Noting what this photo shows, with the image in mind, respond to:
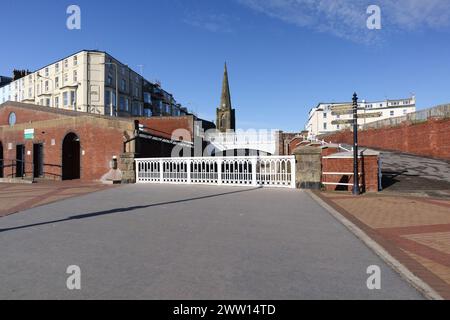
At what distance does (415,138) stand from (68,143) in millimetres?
26446

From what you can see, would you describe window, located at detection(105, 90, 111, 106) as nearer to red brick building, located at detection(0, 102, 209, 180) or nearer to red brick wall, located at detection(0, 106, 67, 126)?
red brick building, located at detection(0, 102, 209, 180)

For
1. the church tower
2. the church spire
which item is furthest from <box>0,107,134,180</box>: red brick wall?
the church spire

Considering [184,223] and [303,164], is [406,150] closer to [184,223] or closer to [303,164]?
[303,164]

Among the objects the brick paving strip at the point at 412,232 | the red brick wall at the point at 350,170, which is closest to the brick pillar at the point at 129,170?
the red brick wall at the point at 350,170

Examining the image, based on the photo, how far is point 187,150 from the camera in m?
29.4

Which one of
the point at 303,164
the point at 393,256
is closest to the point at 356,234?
the point at 393,256

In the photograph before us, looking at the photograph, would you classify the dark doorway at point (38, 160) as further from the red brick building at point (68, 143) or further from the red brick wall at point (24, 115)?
the red brick wall at point (24, 115)

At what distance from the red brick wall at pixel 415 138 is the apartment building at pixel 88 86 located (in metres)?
34.4

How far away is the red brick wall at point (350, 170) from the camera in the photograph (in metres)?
10.9

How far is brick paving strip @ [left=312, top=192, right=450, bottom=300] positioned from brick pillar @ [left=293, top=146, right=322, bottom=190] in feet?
7.67

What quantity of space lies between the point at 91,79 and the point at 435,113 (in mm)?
41158

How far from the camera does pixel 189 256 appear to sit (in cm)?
402

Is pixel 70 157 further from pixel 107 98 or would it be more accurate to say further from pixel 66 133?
pixel 107 98

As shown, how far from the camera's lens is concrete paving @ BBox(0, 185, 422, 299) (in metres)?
3.00
